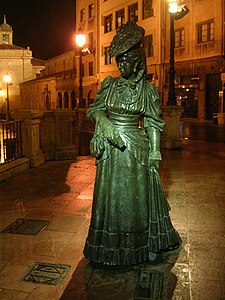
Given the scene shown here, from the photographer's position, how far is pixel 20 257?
4766mm

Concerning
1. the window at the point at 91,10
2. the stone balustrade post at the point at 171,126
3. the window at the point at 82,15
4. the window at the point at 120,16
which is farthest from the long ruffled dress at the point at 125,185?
the window at the point at 82,15

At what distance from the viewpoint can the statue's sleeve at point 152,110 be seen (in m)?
4.41

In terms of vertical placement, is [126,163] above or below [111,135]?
below

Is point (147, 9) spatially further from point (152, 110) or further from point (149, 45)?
point (152, 110)

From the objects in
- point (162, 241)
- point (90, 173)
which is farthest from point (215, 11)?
point (162, 241)

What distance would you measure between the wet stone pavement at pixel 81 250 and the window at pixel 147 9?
31.5m

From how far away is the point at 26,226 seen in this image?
589 centimetres

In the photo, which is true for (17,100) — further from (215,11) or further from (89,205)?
(89,205)

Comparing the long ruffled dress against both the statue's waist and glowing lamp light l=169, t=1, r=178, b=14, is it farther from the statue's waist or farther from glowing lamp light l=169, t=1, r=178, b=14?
glowing lamp light l=169, t=1, r=178, b=14

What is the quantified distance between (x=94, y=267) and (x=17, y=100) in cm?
6940

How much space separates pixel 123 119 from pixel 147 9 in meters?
36.4

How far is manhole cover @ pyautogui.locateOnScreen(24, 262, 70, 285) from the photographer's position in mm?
4176

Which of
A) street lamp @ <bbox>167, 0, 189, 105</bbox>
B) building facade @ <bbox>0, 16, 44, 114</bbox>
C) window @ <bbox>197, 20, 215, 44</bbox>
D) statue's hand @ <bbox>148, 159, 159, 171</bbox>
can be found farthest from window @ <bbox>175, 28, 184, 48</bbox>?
building facade @ <bbox>0, 16, 44, 114</bbox>

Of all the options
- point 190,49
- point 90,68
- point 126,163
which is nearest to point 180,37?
point 190,49
